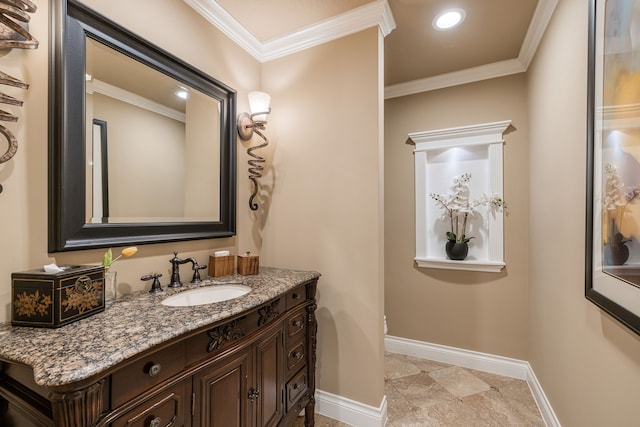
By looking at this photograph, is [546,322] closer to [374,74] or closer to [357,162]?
[357,162]

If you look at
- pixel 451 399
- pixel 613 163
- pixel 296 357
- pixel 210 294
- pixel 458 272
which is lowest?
pixel 451 399

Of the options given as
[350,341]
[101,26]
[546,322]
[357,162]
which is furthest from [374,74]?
[546,322]

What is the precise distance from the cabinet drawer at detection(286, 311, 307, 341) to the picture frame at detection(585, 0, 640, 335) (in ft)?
4.41

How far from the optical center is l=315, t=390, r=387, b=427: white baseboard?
1.71 metres

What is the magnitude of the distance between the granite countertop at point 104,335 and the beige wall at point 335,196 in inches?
29.2

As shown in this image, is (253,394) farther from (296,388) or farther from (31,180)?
(31,180)

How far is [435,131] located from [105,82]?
8.04 ft

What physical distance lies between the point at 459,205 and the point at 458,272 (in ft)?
2.03

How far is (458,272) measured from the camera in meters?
2.49

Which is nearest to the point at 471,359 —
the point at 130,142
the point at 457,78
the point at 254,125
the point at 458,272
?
the point at 458,272

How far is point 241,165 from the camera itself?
1917mm

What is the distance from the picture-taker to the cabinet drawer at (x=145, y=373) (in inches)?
28.6

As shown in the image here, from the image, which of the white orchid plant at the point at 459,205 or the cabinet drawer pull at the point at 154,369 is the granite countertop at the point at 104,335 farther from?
the white orchid plant at the point at 459,205

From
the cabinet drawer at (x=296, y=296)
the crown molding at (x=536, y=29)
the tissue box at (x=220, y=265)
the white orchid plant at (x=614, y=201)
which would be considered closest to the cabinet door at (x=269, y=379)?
the cabinet drawer at (x=296, y=296)
